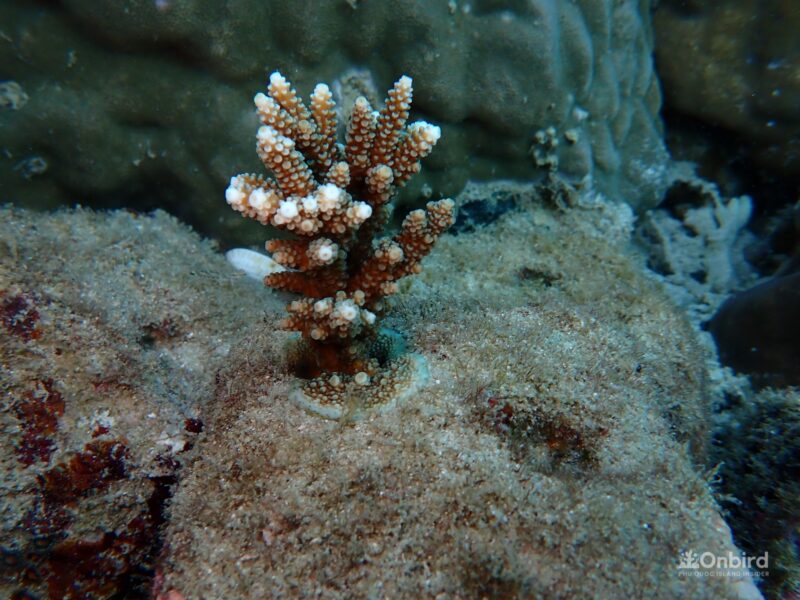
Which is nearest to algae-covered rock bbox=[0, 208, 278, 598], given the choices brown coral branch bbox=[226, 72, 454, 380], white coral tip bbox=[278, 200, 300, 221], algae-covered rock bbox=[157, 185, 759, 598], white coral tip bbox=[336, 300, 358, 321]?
algae-covered rock bbox=[157, 185, 759, 598]

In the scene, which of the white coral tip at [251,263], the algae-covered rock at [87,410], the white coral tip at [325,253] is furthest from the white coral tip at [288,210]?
the white coral tip at [251,263]

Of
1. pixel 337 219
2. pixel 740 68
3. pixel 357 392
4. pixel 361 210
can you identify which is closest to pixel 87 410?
pixel 357 392

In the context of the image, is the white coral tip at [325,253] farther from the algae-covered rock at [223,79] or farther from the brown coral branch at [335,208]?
the algae-covered rock at [223,79]

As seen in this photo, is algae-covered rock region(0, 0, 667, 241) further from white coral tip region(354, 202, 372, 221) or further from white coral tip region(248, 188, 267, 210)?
white coral tip region(354, 202, 372, 221)

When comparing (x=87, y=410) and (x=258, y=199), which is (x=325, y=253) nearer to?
(x=258, y=199)

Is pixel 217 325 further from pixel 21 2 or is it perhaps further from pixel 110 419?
pixel 21 2

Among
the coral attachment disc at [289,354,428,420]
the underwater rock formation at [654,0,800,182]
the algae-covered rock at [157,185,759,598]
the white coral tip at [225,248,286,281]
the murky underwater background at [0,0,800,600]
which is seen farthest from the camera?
the underwater rock formation at [654,0,800,182]
